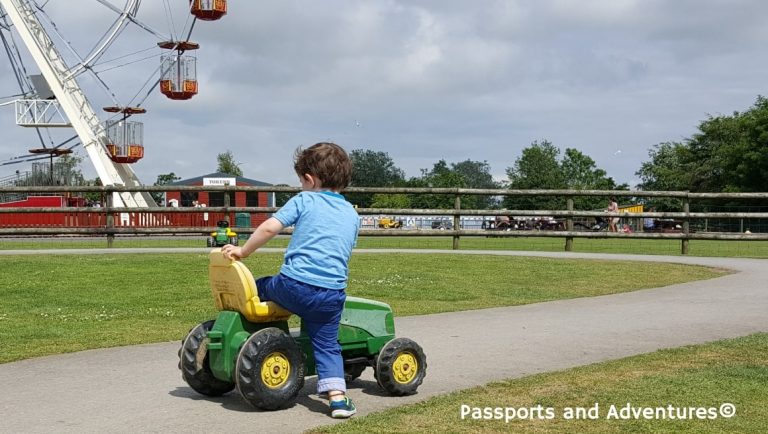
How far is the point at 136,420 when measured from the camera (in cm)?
504

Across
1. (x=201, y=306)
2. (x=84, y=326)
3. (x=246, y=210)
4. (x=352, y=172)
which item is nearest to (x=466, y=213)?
(x=246, y=210)

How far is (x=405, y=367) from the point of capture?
570 cm

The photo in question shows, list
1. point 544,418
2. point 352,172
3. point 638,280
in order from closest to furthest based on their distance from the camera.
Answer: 1. point 544,418
2. point 352,172
3. point 638,280

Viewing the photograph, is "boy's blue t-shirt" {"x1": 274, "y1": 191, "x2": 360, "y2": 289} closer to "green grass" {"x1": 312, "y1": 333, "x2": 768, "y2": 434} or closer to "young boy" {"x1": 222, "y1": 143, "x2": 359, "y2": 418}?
"young boy" {"x1": 222, "y1": 143, "x2": 359, "y2": 418}

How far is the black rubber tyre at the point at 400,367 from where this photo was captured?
5594 mm

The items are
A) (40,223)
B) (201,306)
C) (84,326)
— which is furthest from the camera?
(40,223)

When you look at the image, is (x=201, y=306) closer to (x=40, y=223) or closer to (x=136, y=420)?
(x=136, y=420)

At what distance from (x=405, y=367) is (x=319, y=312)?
75 cm

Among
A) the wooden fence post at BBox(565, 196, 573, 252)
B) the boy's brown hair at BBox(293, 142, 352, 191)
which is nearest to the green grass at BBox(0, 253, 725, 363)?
the boy's brown hair at BBox(293, 142, 352, 191)

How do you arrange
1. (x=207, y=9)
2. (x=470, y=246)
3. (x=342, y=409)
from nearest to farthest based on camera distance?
1. (x=342, y=409)
2. (x=470, y=246)
3. (x=207, y=9)

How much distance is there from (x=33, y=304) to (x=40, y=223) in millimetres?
25450

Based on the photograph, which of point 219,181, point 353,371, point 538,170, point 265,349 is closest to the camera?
point 265,349

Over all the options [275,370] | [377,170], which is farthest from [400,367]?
[377,170]

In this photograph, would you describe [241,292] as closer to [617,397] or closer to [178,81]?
[617,397]
